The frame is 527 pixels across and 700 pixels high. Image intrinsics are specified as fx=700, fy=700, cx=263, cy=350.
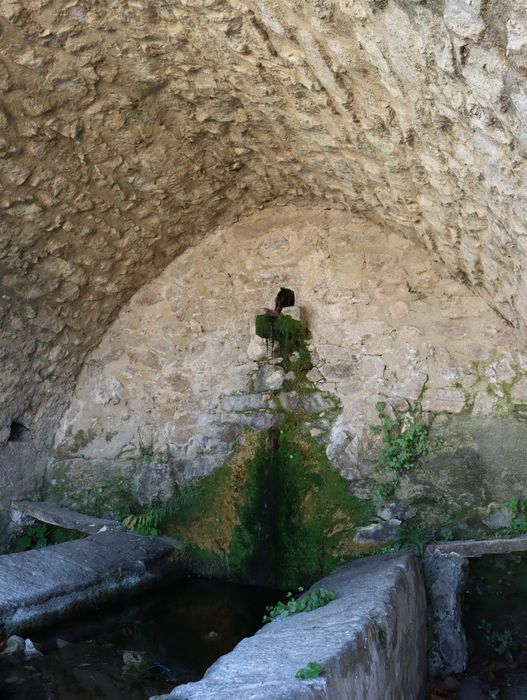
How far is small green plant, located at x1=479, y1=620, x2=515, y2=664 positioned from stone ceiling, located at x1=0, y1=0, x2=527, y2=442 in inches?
62.9

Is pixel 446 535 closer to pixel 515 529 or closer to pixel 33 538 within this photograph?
pixel 515 529

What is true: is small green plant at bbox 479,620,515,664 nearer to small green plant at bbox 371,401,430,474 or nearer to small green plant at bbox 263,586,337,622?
small green plant at bbox 371,401,430,474

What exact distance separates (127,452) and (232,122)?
2.45 metres

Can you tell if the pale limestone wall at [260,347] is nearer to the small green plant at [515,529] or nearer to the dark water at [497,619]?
the small green plant at [515,529]

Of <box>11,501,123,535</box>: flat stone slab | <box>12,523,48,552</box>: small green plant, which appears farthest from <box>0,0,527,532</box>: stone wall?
<box>12,523,48,552</box>: small green plant

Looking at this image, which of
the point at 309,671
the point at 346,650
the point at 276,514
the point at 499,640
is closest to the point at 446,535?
the point at 499,640

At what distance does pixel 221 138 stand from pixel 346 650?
9.24ft

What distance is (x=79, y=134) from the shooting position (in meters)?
3.65

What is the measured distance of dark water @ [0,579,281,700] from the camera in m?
3.03

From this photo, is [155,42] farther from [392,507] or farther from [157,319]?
[392,507]

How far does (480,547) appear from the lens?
3459 mm

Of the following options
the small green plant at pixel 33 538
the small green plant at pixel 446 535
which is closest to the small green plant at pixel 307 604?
the small green plant at pixel 446 535

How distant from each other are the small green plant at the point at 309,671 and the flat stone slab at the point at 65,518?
2.88 metres

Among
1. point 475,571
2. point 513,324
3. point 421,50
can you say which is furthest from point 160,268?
point 421,50
